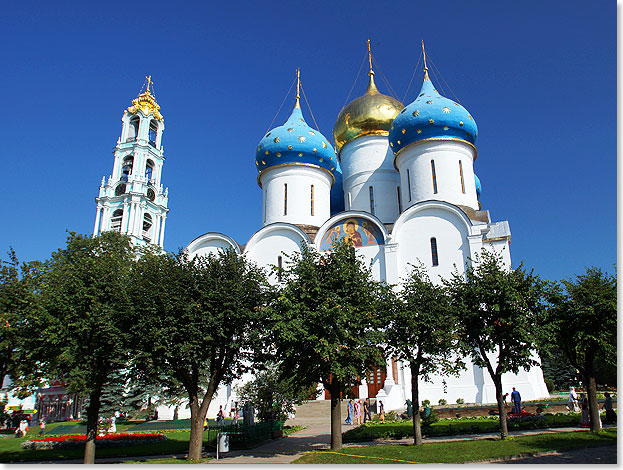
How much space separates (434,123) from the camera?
25609mm

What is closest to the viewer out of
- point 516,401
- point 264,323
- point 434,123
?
point 264,323

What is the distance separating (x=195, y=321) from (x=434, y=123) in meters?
18.2

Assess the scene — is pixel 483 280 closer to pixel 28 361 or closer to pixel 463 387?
pixel 463 387

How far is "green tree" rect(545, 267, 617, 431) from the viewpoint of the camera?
1296 cm

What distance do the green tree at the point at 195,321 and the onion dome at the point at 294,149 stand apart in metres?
15.4

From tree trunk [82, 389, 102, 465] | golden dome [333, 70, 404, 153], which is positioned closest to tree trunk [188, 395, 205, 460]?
tree trunk [82, 389, 102, 465]

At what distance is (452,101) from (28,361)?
23.0 meters

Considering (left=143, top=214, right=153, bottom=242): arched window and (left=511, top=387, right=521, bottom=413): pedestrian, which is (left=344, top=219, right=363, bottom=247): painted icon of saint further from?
(left=143, top=214, right=153, bottom=242): arched window

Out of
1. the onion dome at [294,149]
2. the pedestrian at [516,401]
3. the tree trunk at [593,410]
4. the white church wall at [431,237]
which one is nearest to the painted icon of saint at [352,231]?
the white church wall at [431,237]

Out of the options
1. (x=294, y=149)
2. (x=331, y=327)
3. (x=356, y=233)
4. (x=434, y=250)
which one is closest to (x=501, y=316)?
(x=331, y=327)

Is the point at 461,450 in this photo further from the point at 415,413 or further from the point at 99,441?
the point at 99,441

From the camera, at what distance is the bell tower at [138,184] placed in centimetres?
3831

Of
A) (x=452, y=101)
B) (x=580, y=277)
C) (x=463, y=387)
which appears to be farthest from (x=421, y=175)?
(x=580, y=277)

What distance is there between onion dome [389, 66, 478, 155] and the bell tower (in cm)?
2181
